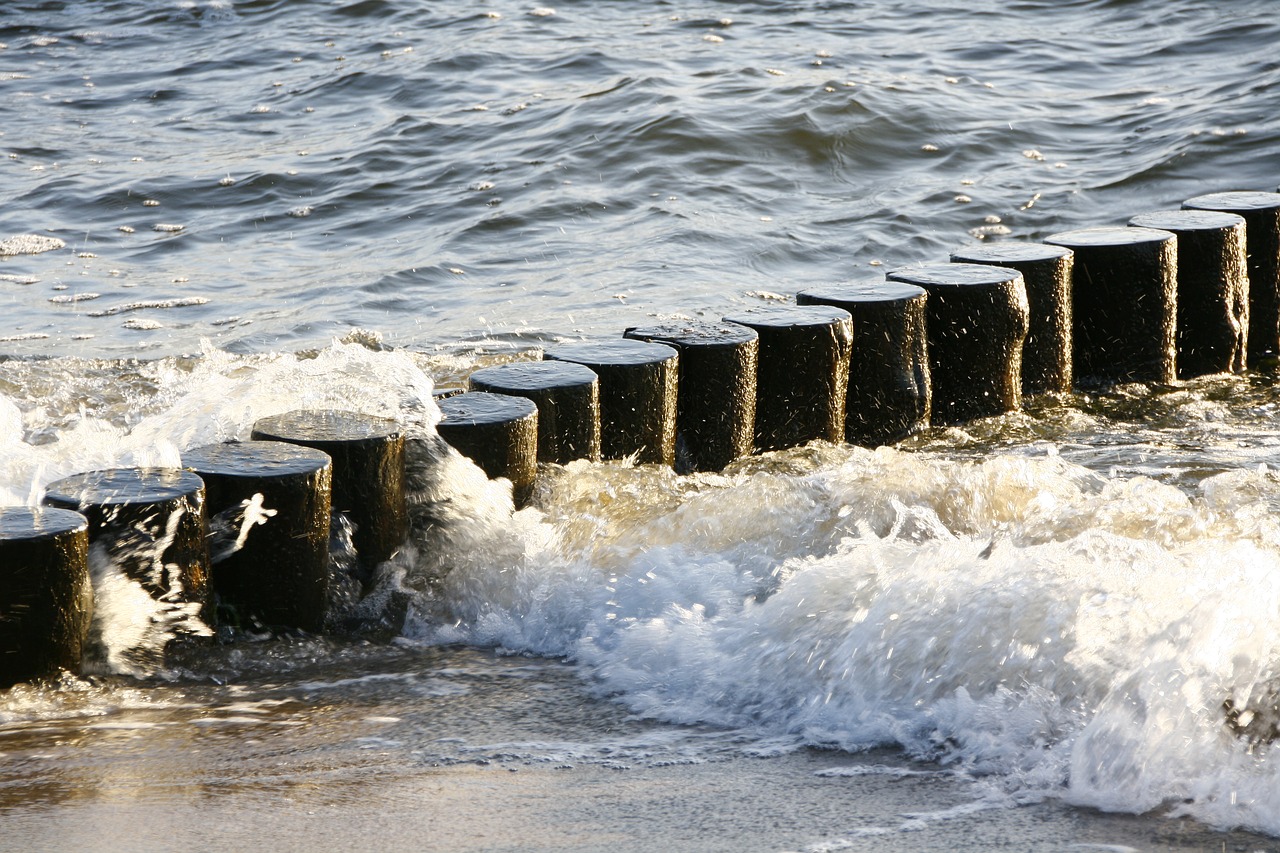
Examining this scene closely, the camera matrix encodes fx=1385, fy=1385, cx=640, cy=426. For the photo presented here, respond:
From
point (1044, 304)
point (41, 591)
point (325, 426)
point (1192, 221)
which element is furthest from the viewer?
point (1192, 221)

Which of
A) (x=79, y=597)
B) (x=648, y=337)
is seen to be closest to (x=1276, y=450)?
(x=648, y=337)

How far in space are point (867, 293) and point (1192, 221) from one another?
2.19 meters

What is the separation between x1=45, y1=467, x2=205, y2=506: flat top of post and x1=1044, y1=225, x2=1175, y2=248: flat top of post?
4.58 m

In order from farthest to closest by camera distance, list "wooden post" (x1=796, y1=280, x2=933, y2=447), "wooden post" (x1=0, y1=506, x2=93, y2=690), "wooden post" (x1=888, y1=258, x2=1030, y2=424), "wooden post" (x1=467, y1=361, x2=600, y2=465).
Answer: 1. "wooden post" (x1=888, y1=258, x2=1030, y2=424)
2. "wooden post" (x1=796, y1=280, x2=933, y2=447)
3. "wooden post" (x1=467, y1=361, x2=600, y2=465)
4. "wooden post" (x1=0, y1=506, x2=93, y2=690)

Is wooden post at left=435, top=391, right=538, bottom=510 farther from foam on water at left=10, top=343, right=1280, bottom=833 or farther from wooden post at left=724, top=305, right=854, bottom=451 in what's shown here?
wooden post at left=724, top=305, right=854, bottom=451

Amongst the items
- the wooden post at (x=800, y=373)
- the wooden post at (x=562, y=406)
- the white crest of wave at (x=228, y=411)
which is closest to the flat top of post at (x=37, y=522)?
the white crest of wave at (x=228, y=411)

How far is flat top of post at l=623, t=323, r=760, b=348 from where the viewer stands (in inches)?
218

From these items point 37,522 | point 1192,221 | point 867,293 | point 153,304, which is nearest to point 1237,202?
point 1192,221

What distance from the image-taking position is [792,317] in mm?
5770

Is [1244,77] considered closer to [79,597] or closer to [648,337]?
[648,337]

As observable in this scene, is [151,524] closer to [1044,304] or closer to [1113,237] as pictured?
[1044,304]

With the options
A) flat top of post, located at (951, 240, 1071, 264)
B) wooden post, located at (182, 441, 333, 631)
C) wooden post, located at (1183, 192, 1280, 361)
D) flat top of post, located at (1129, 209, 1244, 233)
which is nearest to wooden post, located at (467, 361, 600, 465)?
wooden post, located at (182, 441, 333, 631)

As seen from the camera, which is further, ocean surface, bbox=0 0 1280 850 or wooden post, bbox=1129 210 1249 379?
wooden post, bbox=1129 210 1249 379

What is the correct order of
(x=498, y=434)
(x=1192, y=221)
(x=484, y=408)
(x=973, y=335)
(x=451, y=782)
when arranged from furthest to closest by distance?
(x=1192, y=221) → (x=973, y=335) → (x=484, y=408) → (x=498, y=434) → (x=451, y=782)
